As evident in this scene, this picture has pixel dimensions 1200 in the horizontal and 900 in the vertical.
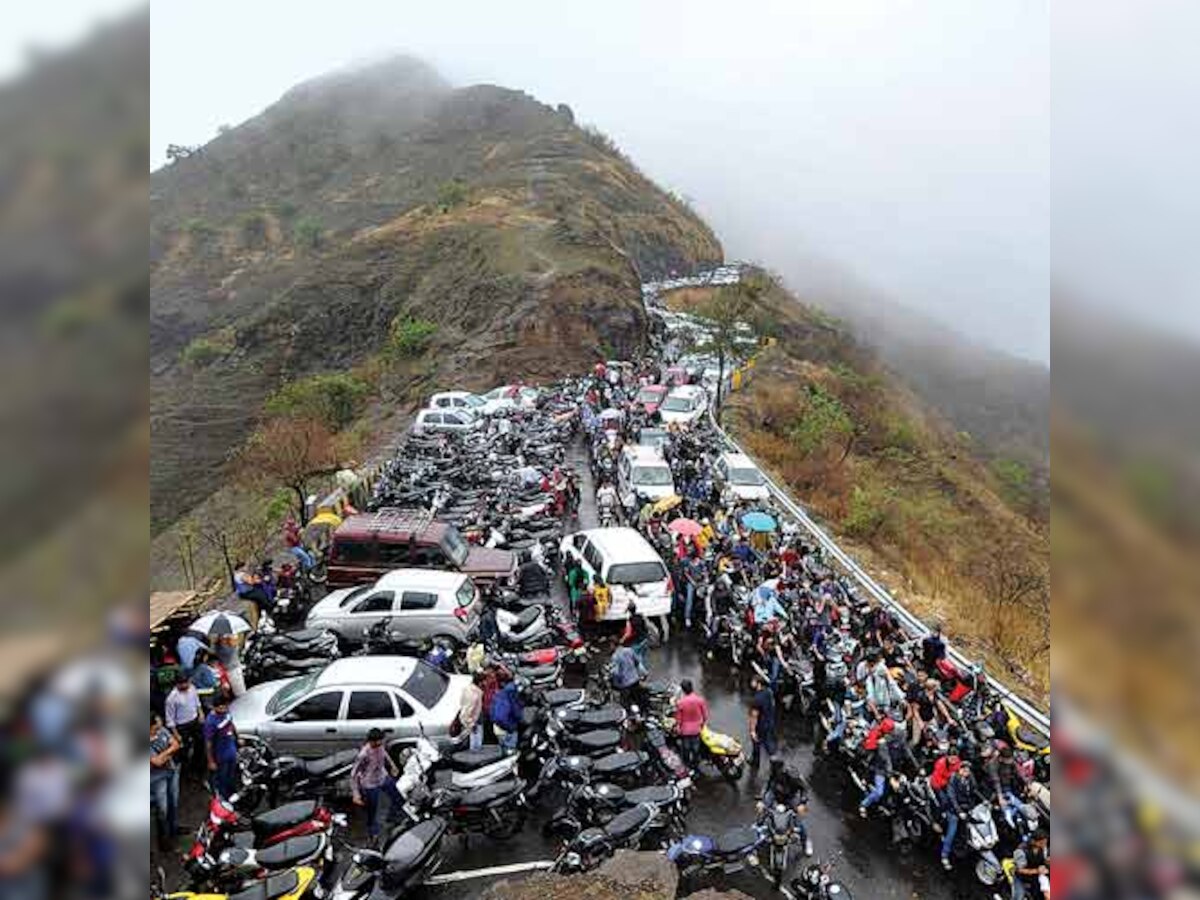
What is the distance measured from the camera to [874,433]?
35.8m

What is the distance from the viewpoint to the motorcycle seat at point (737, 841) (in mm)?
7711

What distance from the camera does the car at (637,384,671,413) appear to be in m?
26.0

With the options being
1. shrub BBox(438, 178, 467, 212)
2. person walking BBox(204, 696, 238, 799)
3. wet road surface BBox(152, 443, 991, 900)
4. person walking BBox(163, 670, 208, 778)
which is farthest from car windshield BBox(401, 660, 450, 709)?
shrub BBox(438, 178, 467, 212)

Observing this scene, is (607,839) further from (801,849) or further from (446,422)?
(446,422)

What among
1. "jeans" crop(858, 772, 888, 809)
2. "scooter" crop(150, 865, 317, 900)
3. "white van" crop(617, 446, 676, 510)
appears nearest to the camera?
"scooter" crop(150, 865, 317, 900)

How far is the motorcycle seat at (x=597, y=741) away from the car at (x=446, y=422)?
1676 cm

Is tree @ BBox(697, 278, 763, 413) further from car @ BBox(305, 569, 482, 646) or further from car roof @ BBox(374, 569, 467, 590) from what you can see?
car @ BBox(305, 569, 482, 646)

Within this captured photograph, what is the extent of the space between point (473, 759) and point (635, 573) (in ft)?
15.5

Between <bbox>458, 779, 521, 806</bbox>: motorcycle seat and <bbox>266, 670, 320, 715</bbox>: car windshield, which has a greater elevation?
<bbox>266, 670, 320, 715</bbox>: car windshield

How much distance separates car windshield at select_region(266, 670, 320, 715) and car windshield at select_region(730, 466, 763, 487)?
11.9 m

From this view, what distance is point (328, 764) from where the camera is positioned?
8.66 meters

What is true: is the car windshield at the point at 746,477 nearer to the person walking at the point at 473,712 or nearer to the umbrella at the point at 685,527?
the umbrella at the point at 685,527
